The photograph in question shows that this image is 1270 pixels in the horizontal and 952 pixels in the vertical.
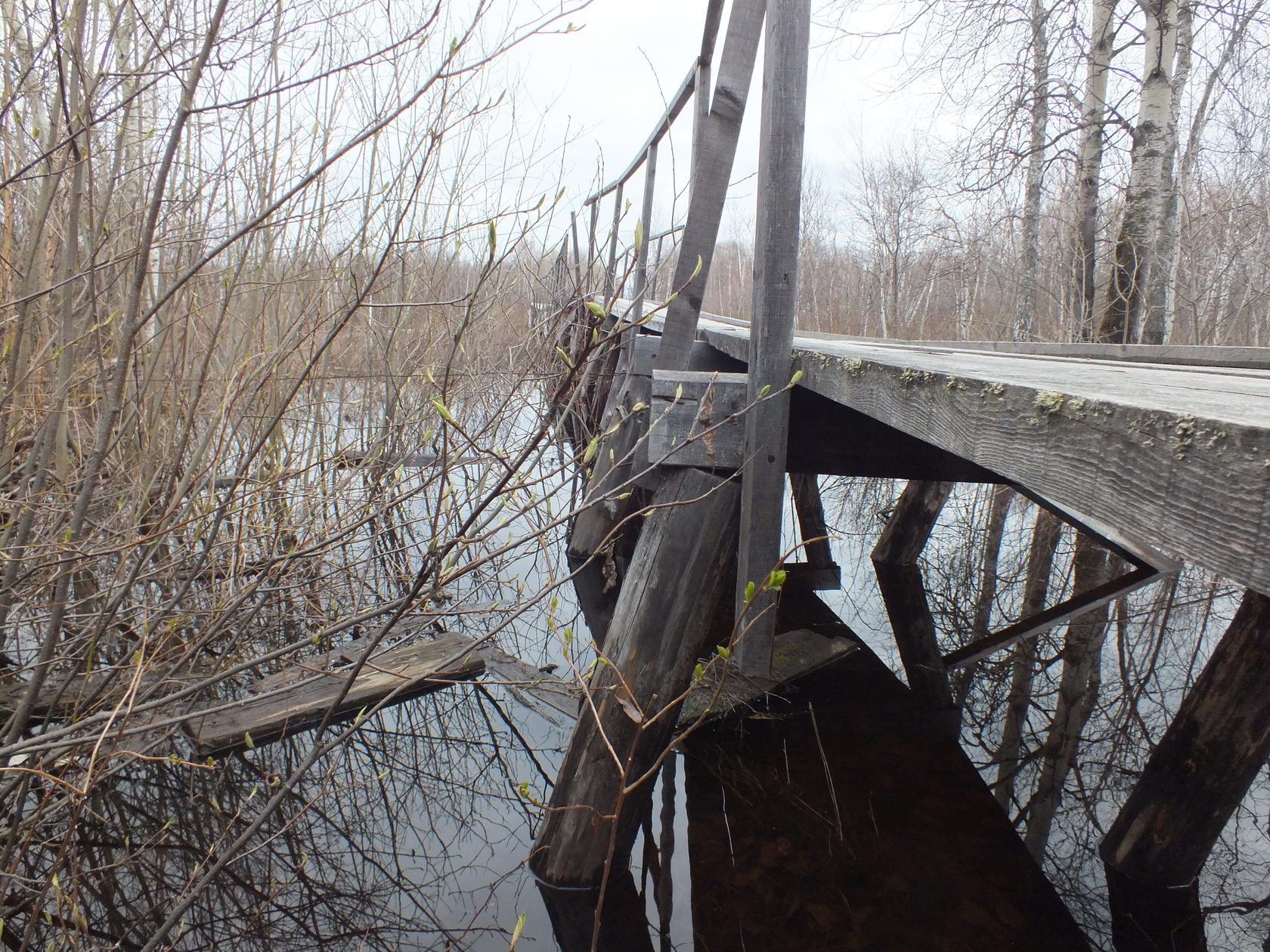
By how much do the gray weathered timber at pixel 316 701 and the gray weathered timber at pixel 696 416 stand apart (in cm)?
131

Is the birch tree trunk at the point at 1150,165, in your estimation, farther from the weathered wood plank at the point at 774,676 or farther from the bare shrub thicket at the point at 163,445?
the bare shrub thicket at the point at 163,445

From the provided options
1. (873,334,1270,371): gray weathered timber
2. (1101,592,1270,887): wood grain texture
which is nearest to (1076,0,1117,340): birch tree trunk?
(873,334,1270,371): gray weathered timber

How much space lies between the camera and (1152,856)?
2703mm

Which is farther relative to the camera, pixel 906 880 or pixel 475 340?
pixel 475 340

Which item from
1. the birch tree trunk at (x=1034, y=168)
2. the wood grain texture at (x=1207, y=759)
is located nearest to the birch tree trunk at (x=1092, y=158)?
the birch tree trunk at (x=1034, y=168)

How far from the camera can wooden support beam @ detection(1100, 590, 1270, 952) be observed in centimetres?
250

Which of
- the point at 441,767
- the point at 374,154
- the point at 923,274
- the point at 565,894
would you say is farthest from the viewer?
the point at 923,274

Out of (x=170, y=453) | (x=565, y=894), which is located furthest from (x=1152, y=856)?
(x=170, y=453)

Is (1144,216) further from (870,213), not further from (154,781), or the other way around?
(870,213)

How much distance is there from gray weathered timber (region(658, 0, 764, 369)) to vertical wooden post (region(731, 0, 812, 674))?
0.25 metres

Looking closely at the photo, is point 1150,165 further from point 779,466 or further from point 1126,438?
point 1126,438

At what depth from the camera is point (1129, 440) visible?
0.94 m

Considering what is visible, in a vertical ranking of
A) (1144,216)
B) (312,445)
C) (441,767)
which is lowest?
(441,767)

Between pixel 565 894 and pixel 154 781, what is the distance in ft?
6.60
